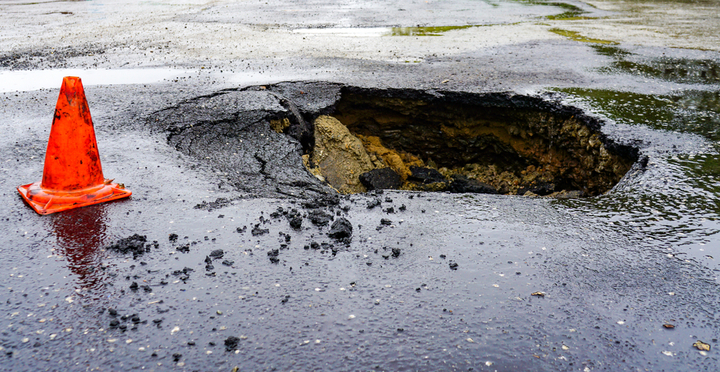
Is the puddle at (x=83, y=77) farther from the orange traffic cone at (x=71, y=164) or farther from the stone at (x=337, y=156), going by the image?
the orange traffic cone at (x=71, y=164)

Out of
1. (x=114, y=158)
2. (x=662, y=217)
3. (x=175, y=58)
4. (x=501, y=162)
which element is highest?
(x=175, y=58)

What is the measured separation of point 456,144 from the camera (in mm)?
6480

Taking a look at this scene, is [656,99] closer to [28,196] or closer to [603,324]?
[603,324]

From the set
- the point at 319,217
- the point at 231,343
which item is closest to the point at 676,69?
the point at 319,217

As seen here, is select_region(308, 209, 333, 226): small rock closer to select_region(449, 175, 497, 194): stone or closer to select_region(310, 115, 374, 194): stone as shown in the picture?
select_region(310, 115, 374, 194): stone

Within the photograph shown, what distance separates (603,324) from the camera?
2213 millimetres

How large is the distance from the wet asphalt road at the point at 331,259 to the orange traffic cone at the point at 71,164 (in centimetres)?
15

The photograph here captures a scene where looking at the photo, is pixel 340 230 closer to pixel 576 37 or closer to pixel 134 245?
pixel 134 245

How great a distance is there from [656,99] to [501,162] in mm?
Result: 1972

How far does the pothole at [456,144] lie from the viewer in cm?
525

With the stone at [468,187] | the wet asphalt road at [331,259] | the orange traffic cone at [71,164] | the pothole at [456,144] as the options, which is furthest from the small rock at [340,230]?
the stone at [468,187]

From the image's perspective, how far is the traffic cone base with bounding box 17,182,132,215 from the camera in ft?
10.8

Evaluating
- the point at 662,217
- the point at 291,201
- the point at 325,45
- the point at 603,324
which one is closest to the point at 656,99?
the point at 662,217

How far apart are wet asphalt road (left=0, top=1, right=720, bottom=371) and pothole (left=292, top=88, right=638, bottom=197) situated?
0.31 meters
